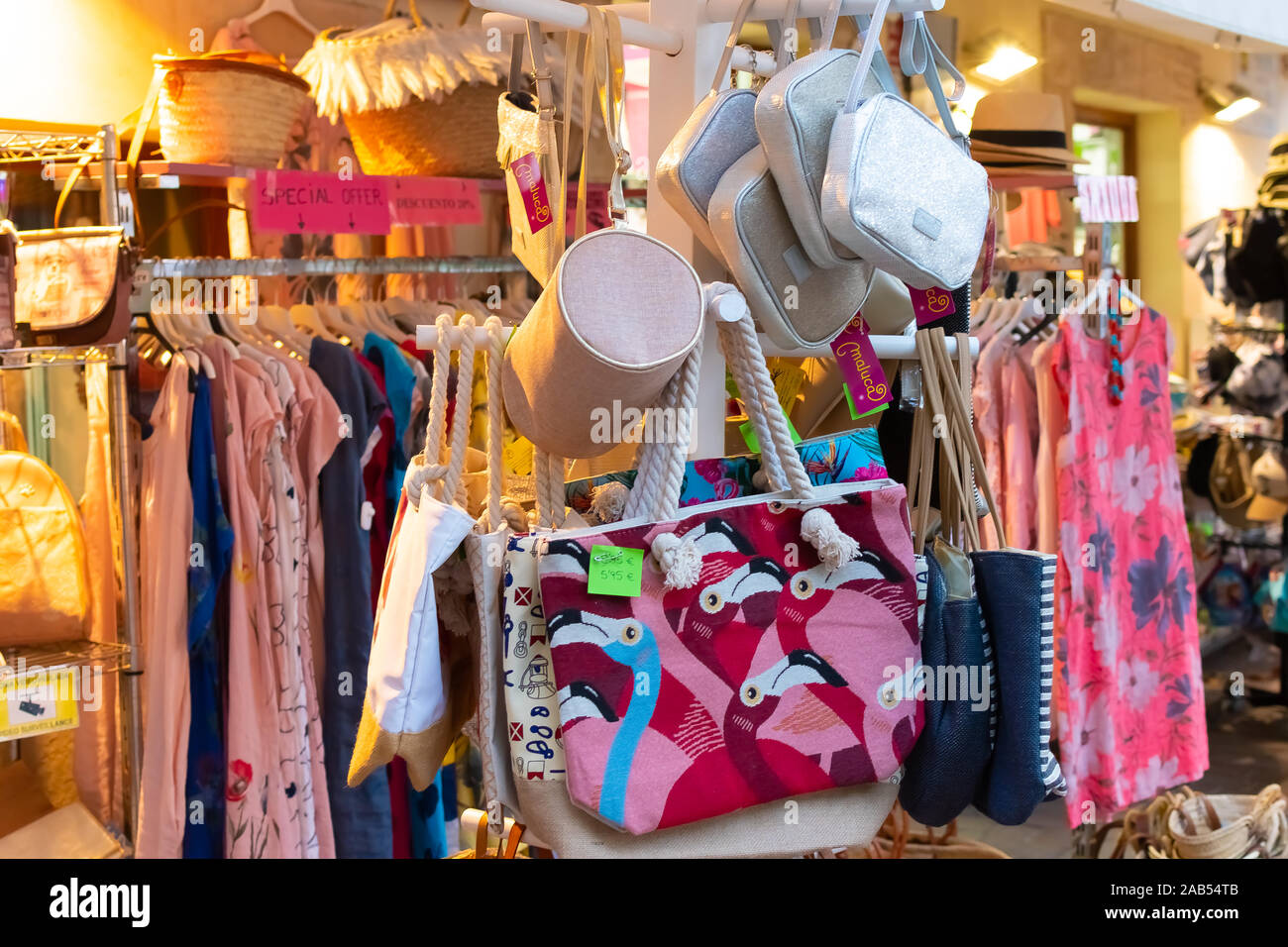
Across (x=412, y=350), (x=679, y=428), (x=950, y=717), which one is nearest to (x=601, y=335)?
(x=679, y=428)

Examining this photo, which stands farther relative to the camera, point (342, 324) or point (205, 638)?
point (342, 324)

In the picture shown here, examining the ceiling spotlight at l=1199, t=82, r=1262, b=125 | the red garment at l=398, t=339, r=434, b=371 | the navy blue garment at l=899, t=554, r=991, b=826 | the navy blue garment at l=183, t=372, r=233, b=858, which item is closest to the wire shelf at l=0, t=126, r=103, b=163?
the navy blue garment at l=183, t=372, r=233, b=858

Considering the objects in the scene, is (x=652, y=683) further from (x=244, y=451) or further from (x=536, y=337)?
(x=244, y=451)

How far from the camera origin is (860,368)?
1.31 m

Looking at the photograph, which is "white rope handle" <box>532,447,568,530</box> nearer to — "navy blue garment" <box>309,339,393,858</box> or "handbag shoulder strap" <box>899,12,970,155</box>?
"handbag shoulder strap" <box>899,12,970,155</box>

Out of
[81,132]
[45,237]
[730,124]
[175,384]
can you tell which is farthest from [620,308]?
[81,132]

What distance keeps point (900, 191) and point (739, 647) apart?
0.44 meters

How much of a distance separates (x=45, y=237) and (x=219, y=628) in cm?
70

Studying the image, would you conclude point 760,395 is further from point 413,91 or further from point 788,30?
point 413,91

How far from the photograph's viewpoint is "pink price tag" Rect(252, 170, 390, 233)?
7.58 ft

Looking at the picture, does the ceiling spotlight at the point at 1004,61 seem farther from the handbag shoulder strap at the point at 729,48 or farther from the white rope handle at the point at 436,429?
the white rope handle at the point at 436,429

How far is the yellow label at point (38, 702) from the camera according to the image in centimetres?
187

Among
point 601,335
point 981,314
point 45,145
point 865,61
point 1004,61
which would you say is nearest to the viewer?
point 601,335

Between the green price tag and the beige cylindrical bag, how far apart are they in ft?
0.33
